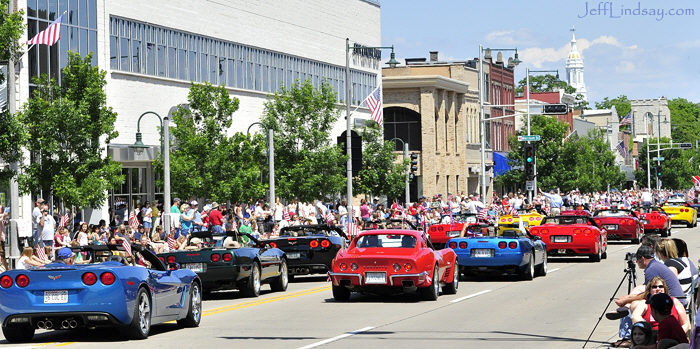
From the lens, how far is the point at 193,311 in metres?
17.5

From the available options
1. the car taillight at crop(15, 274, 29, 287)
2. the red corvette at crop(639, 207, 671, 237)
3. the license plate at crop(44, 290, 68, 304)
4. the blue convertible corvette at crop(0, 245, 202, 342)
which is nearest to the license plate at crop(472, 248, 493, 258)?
the blue convertible corvette at crop(0, 245, 202, 342)

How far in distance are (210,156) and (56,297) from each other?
30458 mm

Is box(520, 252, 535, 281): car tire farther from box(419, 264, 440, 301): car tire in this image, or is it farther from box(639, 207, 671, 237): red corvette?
box(639, 207, 671, 237): red corvette

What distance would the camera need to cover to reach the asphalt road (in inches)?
599

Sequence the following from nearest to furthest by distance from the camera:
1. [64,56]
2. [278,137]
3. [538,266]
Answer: [538,266], [64,56], [278,137]

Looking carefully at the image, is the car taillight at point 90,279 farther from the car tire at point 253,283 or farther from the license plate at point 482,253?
the license plate at point 482,253

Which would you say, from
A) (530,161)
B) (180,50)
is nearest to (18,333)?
(180,50)

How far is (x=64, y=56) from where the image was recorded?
151 ft

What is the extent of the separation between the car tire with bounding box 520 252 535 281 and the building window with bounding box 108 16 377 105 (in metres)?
26.6

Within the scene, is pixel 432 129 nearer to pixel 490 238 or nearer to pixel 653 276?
pixel 490 238

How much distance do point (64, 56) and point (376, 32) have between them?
37214 mm

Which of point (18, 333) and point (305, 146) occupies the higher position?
point (305, 146)

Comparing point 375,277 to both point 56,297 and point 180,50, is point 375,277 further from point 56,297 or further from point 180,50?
point 180,50

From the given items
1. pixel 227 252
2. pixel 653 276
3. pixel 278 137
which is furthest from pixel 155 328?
pixel 278 137
